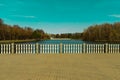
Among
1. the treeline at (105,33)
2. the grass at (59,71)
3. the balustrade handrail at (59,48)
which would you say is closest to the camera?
the grass at (59,71)

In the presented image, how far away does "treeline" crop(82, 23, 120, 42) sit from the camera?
123688mm

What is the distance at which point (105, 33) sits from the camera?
136 meters

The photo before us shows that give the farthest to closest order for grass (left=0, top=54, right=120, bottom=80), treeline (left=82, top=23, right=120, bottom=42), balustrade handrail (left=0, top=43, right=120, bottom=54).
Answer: treeline (left=82, top=23, right=120, bottom=42) → balustrade handrail (left=0, top=43, right=120, bottom=54) → grass (left=0, top=54, right=120, bottom=80)

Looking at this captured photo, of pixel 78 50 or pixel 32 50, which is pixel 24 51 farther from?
pixel 78 50

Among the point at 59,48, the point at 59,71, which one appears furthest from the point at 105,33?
the point at 59,71

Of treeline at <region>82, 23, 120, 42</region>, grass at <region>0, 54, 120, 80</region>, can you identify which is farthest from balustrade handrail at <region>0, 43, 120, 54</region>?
treeline at <region>82, 23, 120, 42</region>

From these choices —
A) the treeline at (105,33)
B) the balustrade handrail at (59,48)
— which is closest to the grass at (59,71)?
the balustrade handrail at (59,48)

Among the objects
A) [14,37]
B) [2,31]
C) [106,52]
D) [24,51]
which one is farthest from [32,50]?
[14,37]

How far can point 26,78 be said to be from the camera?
32.1 feet

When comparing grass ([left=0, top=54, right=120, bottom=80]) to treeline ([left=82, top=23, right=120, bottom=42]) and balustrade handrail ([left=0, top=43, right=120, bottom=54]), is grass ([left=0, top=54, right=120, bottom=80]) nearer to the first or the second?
balustrade handrail ([left=0, top=43, right=120, bottom=54])

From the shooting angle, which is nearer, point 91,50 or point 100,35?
point 91,50

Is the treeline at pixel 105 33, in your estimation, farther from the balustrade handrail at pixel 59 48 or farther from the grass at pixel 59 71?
the grass at pixel 59 71

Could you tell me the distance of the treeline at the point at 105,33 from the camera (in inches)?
4870

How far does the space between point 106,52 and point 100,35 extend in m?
117
